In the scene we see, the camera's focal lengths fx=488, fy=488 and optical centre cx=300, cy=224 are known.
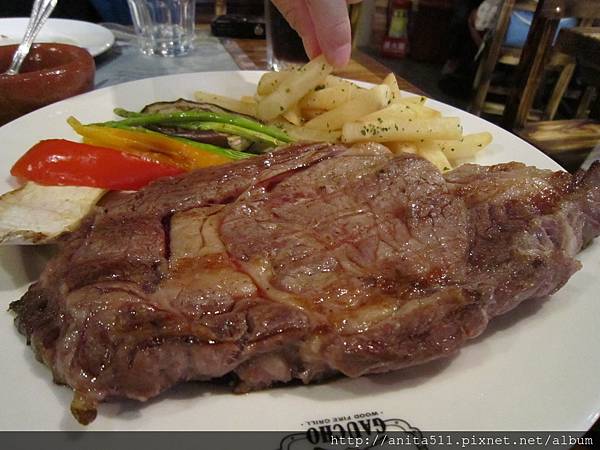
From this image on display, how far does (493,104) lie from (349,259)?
524 cm

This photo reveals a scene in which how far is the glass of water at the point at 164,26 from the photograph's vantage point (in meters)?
4.46

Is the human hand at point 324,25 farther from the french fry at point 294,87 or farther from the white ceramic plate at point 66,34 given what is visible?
the white ceramic plate at point 66,34

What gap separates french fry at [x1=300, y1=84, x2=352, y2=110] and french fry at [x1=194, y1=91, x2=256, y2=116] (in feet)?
1.17

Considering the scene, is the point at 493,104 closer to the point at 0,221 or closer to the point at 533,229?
the point at 533,229

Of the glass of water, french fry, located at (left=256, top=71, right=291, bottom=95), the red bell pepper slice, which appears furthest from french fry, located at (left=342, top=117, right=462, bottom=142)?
the glass of water

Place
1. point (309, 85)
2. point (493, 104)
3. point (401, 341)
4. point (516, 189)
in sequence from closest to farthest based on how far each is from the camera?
point (401, 341), point (516, 189), point (309, 85), point (493, 104)

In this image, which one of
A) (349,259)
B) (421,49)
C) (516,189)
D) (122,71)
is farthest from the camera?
(421,49)

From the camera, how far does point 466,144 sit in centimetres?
267

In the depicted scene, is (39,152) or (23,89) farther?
(23,89)

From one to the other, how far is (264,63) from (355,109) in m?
2.06

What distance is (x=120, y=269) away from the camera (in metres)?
1.47

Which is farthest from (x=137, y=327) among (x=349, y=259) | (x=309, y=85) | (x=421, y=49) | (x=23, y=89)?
(x=421, y=49)

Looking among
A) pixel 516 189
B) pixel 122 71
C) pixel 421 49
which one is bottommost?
pixel 421 49

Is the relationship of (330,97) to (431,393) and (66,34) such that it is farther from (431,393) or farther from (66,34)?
(66,34)
